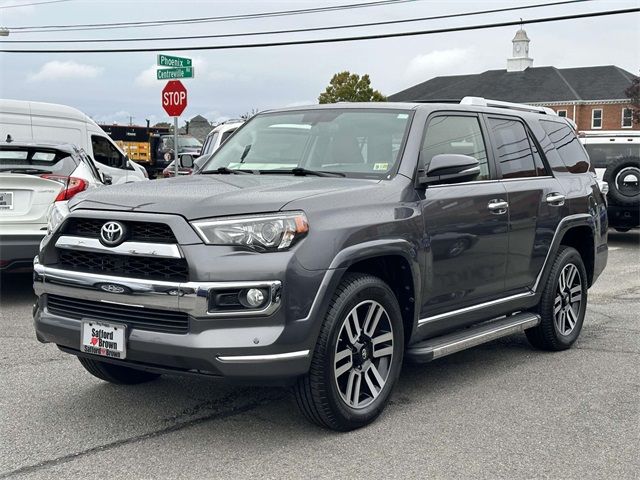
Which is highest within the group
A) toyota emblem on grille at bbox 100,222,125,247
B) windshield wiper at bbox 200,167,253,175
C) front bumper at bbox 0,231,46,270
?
windshield wiper at bbox 200,167,253,175

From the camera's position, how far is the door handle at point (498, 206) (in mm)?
5655

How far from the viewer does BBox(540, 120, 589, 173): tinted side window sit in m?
6.90

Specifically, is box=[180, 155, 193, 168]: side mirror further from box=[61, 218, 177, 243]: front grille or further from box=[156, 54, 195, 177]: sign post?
box=[156, 54, 195, 177]: sign post

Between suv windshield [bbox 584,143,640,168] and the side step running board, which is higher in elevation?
suv windshield [bbox 584,143,640,168]

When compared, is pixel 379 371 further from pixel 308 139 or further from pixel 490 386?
pixel 308 139

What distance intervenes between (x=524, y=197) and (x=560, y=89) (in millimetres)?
72230

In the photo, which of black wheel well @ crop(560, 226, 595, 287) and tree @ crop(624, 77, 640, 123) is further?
tree @ crop(624, 77, 640, 123)

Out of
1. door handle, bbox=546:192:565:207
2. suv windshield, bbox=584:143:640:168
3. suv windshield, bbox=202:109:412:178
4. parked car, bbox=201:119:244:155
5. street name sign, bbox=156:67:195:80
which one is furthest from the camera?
parked car, bbox=201:119:244:155

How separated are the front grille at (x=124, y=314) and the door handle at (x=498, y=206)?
2440 mm

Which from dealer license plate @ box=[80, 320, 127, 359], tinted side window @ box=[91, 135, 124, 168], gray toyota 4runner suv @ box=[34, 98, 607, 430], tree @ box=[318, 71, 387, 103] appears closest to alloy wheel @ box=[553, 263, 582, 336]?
gray toyota 4runner suv @ box=[34, 98, 607, 430]

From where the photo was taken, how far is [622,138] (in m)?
15.5

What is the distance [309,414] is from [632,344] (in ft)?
11.9

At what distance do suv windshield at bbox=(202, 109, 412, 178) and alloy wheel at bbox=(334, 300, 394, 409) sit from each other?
2.99 ft

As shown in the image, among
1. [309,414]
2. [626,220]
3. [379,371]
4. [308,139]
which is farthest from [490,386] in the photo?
[626,220]
